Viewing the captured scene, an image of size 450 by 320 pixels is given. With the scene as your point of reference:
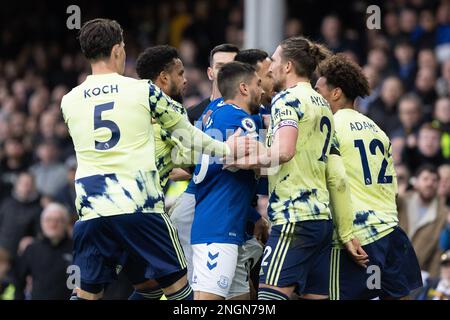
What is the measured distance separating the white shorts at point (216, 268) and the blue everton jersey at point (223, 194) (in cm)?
6

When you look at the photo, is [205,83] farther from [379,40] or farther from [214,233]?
[214,233]

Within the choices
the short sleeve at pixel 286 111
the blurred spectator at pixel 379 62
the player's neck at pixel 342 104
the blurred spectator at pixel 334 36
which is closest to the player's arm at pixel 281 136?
the short sleeve at pixel 286 111

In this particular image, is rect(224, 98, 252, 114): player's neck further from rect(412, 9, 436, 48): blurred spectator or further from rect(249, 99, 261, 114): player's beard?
rect(412, 9, 436, 48): blurred spectator

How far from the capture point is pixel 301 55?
26.1 ft

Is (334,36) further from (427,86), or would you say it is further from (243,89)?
(243,89)

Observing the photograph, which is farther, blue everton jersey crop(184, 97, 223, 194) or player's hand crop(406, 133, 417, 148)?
player's hand crop(406, 133, 417, 148)

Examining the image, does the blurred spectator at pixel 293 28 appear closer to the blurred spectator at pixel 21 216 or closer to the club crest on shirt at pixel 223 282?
the blurred spectator at pixel 21 216

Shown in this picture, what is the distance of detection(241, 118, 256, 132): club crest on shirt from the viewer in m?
7.92

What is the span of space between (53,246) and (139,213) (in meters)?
4.70

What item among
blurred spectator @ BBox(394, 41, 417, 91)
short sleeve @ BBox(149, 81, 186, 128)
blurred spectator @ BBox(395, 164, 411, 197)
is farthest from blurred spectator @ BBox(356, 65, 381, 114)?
short sleeve @ BBox(149, 81, 186, 128)

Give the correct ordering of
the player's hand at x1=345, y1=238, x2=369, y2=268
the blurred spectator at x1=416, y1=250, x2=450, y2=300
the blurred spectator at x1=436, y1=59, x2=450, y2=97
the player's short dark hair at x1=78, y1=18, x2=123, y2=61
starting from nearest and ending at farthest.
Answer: the player's short dark hair at x1=78, y1=18, x2=123, y2=61
the player's hand at x1=345, y1=238, x2=369, y2=268
the blurred spectator at x1=416, y1=250, x2=450, y2=300
the blurred spectator at x1=436, y1=59, x2=450, y2=97

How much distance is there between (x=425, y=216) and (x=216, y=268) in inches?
173

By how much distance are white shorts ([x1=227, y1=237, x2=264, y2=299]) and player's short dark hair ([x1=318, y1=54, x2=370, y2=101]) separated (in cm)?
132

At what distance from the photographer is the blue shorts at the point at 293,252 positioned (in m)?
7.57
